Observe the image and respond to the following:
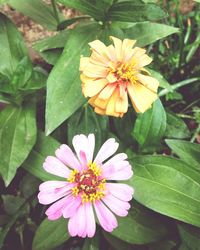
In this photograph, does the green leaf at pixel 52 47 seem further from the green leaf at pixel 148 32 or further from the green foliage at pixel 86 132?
the green leaf at pixel 148 32

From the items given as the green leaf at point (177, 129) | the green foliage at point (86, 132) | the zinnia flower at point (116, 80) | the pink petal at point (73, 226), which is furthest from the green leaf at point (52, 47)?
the pink petal at point (73, 226)

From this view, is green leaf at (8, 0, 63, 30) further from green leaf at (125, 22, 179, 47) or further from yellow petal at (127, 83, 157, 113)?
yellow petal at (127, 83, 157, 113)

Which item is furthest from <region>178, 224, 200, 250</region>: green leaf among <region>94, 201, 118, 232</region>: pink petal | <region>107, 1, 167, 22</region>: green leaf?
<region>107, 1, 167, 22</region>: green leaf

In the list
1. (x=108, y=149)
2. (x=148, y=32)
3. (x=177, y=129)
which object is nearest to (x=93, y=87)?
(x=108, y=149)

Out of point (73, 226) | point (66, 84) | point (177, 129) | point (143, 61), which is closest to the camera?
point (73, 226)

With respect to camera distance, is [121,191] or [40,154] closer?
[121,191]

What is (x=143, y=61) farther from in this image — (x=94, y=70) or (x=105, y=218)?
(x=105, y=218)
